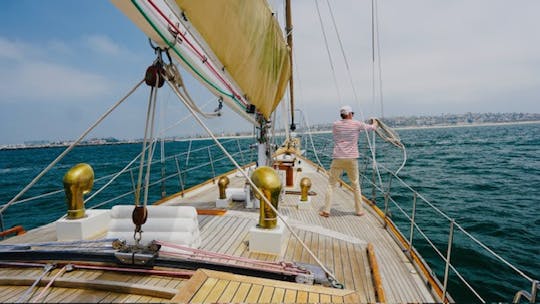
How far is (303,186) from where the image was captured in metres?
5.21

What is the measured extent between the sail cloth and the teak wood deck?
6.10 ft

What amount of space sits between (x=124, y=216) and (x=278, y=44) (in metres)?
2.80

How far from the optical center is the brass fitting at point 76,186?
11.7ft

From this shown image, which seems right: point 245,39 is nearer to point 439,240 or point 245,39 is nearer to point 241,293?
point 241,293

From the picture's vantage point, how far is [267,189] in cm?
307

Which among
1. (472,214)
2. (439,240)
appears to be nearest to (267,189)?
(439,240)

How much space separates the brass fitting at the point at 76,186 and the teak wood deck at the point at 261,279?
0.57 meters

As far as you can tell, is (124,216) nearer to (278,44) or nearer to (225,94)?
(225,94)

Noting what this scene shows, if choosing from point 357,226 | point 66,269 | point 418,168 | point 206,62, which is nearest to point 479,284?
point 357,226

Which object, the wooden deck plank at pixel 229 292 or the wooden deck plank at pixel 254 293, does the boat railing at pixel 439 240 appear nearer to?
the wooden deck plank at pixel 254 293

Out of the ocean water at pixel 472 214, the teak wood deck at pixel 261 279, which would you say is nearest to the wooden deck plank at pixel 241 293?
the teak wood deck at pixel 261 279

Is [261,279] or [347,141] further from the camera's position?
[347,141]

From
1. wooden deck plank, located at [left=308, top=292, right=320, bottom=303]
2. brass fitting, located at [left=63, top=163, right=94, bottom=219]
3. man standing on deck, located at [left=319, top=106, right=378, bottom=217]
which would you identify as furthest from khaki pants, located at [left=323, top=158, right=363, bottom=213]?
brass fitting, located at [left=63, top=163, right=94, bottom=219]

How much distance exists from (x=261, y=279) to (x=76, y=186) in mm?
2764
